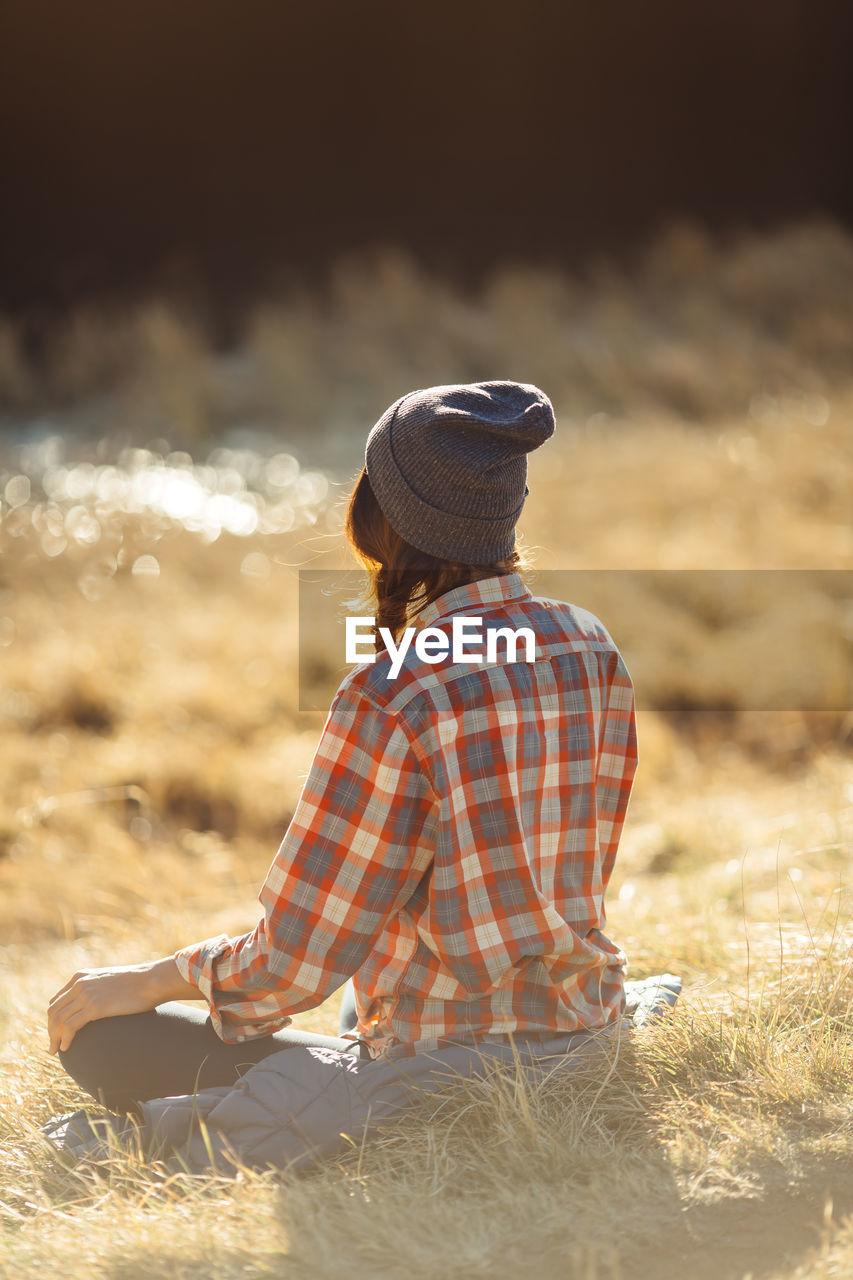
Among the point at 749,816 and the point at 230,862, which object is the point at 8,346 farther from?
the point at 749,816

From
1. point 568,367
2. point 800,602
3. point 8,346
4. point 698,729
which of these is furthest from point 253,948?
point 8,346

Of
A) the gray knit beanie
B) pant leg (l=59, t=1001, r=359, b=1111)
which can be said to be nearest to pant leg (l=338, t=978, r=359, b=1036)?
pant leg (l=59, t=1001, r=359, b=1111)

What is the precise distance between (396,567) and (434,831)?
0.95 feet

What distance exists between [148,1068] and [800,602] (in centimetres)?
443

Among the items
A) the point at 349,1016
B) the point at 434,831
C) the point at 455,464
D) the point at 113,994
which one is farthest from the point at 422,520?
the point at 349,1016

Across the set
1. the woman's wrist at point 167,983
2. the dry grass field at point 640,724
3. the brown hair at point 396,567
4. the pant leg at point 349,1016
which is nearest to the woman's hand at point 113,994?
the woman's wrist at point 167,983

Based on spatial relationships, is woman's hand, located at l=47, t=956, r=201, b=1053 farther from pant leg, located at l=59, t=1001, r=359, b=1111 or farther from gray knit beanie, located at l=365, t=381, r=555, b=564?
gray knit beanie, located at l=365, t=381, r=555, b=564

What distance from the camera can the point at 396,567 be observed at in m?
1.34

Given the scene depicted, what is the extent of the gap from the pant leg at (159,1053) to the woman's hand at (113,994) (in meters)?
0.03

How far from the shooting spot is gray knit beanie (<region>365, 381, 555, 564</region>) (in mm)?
1254

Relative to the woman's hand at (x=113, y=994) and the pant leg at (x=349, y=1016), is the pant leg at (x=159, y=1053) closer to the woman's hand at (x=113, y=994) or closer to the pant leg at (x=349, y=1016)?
the woman's hand at (x=113, y=994)

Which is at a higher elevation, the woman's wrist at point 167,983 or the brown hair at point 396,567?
the brown hair at point 396,567

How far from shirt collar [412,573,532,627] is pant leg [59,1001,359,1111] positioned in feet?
1.70

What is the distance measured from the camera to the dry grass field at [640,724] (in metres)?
1.27
